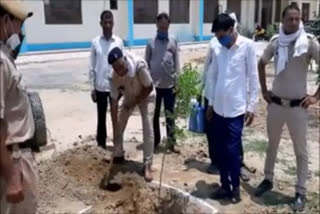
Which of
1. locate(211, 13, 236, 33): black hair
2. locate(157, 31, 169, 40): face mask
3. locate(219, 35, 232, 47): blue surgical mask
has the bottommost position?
locate(157, 31, 169, 40): face mask

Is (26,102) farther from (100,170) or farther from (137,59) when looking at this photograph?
(100,170)

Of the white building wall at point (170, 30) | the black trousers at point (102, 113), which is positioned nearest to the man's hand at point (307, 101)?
the black trousers at point (102, 113)

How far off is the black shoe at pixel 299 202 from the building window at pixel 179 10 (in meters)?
20.4

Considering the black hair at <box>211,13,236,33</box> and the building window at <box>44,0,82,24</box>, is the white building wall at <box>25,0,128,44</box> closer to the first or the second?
the building window at <box>44,0,82,24</box>

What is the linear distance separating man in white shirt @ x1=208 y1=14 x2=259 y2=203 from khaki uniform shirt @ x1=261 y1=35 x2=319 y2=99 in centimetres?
21

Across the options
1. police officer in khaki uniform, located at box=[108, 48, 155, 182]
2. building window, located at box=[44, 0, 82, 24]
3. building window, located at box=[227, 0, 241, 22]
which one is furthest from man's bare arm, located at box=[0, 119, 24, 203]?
building window, located at box=[227, 0, 241, 22]

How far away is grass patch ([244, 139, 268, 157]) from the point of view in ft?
18.8

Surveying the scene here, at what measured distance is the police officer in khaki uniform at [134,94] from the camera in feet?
13.8

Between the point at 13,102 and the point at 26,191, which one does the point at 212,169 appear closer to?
the point at 26,191

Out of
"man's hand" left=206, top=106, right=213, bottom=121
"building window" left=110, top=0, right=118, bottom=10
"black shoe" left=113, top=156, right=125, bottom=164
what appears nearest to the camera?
"man's hand" left=206, top=106, right=213, bottom=121

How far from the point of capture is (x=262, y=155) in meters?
5.55

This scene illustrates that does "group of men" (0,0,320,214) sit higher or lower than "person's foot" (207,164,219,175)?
higher

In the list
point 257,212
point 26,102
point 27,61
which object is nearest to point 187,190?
point 257,212

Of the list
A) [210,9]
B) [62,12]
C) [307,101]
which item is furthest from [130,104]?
[210,9]
